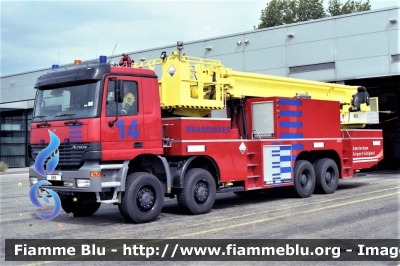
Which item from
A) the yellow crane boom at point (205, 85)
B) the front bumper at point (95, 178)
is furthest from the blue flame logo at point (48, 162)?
the yellow crane boom at point (205, 85)

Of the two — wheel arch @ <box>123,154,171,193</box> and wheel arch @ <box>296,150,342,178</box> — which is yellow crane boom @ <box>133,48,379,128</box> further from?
wheel arch @ <box>296,150,342,178</box>

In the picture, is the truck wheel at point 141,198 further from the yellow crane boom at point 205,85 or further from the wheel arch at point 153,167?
the yellow crane boom at point 205,85

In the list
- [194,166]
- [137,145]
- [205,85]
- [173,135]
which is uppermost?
[205,85]

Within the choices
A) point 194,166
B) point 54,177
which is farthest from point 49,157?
point 194,166

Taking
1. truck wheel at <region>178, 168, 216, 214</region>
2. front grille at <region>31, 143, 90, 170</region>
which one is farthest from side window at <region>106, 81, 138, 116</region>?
truck wheel at <region>178, 168, 216, 214</region>

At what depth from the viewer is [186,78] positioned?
1173cm

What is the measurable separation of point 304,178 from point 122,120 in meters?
6.39

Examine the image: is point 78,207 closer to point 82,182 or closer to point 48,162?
point 48,162

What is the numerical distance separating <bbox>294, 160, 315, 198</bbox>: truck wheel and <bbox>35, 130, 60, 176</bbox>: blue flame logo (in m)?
6.70

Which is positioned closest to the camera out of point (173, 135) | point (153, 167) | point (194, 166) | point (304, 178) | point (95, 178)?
Answer: point (95, 178)

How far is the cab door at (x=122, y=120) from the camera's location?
32.4ft

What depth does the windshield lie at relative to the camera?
9930 millimetres

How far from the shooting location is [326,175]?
15.4 metres

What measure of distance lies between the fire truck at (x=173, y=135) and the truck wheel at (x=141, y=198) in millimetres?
21
